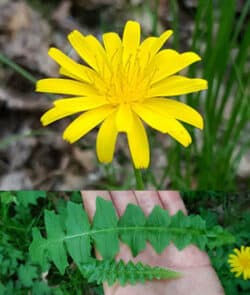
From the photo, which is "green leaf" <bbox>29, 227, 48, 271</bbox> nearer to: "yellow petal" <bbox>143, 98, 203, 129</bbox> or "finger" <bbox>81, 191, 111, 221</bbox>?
"finger" <bbox>81, 191, 111, 221</bbox>

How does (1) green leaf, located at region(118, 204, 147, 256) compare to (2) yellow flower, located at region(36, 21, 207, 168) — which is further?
(1) green leaf, located at region(118, 204, 147, 256)

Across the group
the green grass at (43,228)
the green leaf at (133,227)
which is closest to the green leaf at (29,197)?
the green grass at (43,228)

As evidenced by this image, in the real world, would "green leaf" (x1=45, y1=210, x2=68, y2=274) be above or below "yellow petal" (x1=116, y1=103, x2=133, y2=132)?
below

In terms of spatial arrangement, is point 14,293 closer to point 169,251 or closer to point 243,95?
point 169,251

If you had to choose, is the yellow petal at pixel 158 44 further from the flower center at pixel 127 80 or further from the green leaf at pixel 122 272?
the green leaf at pixel 122 272

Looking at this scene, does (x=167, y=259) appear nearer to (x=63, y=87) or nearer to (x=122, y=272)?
(x=122, y=272)

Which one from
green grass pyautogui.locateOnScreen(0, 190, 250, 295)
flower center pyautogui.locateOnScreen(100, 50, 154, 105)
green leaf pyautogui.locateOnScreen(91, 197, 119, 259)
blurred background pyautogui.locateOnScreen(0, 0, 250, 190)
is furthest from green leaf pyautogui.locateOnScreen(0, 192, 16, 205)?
blurred background pyautogui.locateOnScreen(0, 0, 250, 190)

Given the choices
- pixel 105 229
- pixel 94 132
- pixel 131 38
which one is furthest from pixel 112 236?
pixel 94 132
